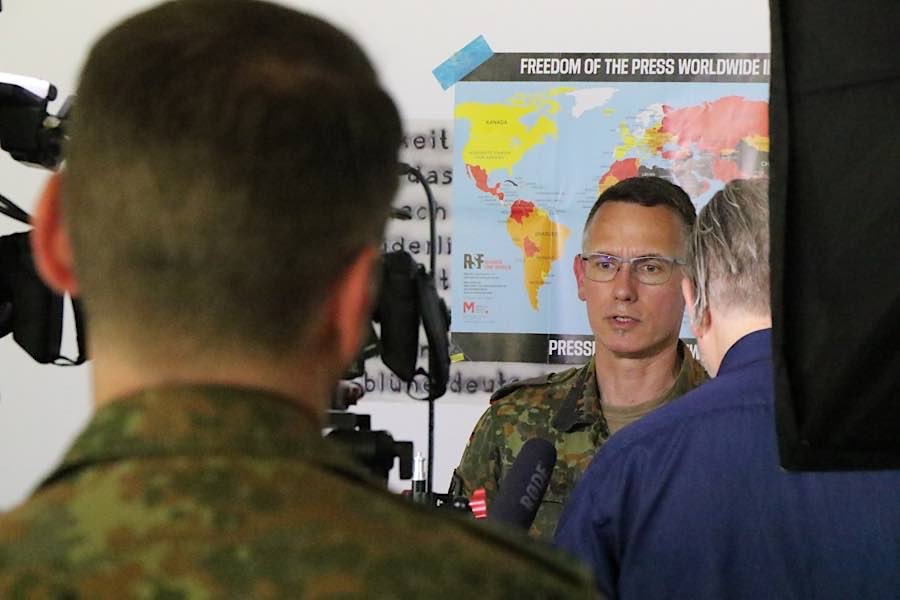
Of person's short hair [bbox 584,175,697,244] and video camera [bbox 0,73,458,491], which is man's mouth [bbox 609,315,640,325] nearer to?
person's short hair [bbox 584,175,697,244]

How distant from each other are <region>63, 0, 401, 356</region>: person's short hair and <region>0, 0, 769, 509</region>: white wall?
2323mm

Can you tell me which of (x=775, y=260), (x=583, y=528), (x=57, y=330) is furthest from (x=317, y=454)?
(x=57, y=330)

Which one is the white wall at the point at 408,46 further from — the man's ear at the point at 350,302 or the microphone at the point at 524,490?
the man's ear at the point at 350,302

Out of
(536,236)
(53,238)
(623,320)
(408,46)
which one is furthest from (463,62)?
(53,238)

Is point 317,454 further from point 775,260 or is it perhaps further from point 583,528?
point 583,528

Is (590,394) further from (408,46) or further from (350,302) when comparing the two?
(350,302)

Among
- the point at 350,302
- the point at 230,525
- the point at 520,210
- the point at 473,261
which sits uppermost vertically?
the point at 520,210

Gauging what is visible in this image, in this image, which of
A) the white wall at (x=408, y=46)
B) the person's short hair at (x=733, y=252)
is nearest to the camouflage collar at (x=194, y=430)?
the person's short hair at (x=733, y=252)

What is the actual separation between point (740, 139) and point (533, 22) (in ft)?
1.96

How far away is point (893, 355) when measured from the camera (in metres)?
0.83

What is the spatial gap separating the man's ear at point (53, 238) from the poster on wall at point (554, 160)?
92.3 inches

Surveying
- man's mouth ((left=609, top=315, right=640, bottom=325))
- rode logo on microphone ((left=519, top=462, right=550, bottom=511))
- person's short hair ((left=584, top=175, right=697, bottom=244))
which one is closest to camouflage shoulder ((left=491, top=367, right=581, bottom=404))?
man's mouth ((left=609, top=315, right=640, bottom=325))

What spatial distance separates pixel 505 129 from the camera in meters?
3.00

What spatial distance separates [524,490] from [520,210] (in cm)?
180
